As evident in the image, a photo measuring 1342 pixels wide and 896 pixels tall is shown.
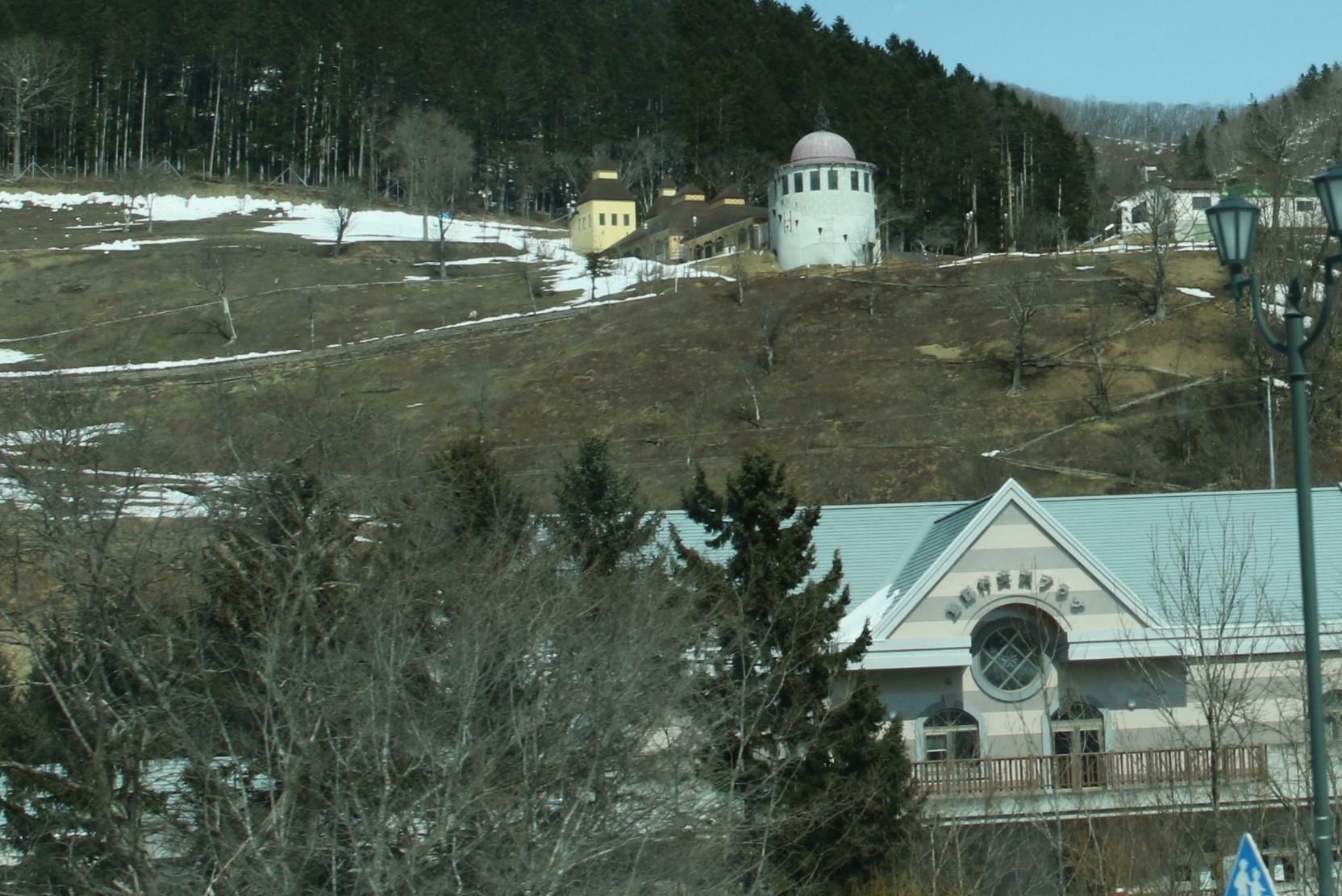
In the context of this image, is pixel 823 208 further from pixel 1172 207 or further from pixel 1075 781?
pixel 1075 781

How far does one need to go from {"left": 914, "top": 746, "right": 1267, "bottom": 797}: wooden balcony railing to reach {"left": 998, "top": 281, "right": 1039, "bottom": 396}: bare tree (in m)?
47.6

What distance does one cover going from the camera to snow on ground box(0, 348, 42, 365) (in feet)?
275

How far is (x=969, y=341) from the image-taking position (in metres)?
76.9

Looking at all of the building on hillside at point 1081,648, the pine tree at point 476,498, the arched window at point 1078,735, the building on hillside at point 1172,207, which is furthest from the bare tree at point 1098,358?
the pine tree at point 476,498

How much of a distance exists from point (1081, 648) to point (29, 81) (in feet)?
389

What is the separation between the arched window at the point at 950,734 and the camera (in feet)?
80.9

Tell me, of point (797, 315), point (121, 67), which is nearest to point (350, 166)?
point (121, 67)

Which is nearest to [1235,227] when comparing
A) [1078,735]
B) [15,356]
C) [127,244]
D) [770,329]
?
[1078,735]

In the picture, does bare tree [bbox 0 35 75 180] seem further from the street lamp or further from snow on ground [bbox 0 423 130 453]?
the street lamp

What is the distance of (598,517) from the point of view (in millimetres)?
24203

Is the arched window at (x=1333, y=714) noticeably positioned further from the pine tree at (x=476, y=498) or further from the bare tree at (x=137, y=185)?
the bare tree at (x=137, y=185)

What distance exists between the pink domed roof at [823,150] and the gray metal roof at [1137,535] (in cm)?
6965

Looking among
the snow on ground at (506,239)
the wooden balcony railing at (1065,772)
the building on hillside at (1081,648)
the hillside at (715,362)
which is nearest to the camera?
the building on hillside at (1081,648)

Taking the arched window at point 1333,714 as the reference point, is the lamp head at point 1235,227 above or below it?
above
